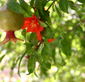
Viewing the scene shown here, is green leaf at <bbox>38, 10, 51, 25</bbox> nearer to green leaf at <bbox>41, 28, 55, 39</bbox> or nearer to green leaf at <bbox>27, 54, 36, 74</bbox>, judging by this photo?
green leaf at <bbox>41, 28, 55, 39</bbox>

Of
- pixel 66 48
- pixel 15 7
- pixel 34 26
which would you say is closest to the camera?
pixel 15 7

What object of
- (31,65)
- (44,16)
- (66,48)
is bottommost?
(66,48)

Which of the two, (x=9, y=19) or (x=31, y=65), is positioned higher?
(x=9, y=19)

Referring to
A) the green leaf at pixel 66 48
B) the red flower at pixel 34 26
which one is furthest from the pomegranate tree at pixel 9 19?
the green leaf at pixel 66 48

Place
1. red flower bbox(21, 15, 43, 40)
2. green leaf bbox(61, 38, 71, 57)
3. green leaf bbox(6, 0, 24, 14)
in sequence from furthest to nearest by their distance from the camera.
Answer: green leaf bbox(61, 38, 71, 57), red flower bbox(21, 15, 43, 40), green leaf bbox(6, 0, 24, 14)

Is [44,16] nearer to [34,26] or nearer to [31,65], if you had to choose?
[34,26]

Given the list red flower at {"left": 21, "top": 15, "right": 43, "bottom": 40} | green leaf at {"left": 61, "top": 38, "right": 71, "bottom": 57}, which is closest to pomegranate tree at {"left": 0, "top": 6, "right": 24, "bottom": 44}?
red flower at {"left": 21, "top": 15, "right": 43, "bottom": 40}

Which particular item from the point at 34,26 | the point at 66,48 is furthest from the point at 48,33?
the point at 66,48

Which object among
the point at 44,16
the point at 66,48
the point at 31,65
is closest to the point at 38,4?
the point at 44,16

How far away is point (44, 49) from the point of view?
0.55 metres

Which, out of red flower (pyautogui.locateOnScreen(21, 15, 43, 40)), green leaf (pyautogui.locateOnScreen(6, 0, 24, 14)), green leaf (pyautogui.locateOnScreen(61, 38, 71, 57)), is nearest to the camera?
green leaf (pyautogui.locateOnScreen(6, 0, 24, 14))

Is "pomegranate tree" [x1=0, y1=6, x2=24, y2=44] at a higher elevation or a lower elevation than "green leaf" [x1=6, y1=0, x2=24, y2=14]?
lower

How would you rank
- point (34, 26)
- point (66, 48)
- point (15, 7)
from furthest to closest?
1. point (66, 48)
2. point (34, 26)
3. point (15, 7)

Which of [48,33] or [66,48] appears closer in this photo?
[48,33]
